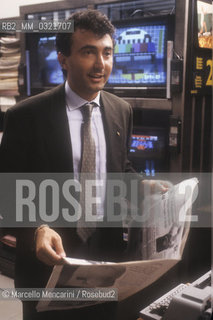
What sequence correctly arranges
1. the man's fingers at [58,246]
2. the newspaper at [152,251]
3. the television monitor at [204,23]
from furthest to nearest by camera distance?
the television monitor at [204,23]
the man's fingers at [58,246]
the newspaper at [152,251]

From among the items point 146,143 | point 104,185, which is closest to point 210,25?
point 146,143

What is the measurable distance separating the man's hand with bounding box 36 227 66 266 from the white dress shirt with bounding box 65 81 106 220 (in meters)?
0.24

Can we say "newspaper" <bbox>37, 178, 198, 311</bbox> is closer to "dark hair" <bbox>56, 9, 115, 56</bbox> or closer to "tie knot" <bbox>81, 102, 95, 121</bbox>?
"tie knot" <bbox>81, 102, 95, 121</bbox>

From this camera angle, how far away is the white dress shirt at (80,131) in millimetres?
1120

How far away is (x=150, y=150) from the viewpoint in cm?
191

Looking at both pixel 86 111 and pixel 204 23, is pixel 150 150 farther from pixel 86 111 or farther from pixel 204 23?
pixel 86 111

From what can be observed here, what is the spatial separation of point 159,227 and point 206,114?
114 cm

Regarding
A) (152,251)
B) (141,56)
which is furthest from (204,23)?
(152,251)

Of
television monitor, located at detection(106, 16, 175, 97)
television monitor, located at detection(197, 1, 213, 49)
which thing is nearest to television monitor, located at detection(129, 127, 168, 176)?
television monitor, located at detection(106, 16, 175, 97)

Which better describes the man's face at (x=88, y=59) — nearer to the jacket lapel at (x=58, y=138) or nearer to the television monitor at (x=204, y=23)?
the jacket lapel at (x=58, y=138)

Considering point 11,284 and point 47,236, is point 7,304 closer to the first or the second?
point 11,284

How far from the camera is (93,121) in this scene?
3.81ft

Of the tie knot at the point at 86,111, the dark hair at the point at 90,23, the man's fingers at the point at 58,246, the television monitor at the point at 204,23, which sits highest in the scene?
the television monitor at the point at 204,23

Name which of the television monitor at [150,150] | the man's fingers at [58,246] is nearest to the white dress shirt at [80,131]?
the man's fingers at [58,246]
